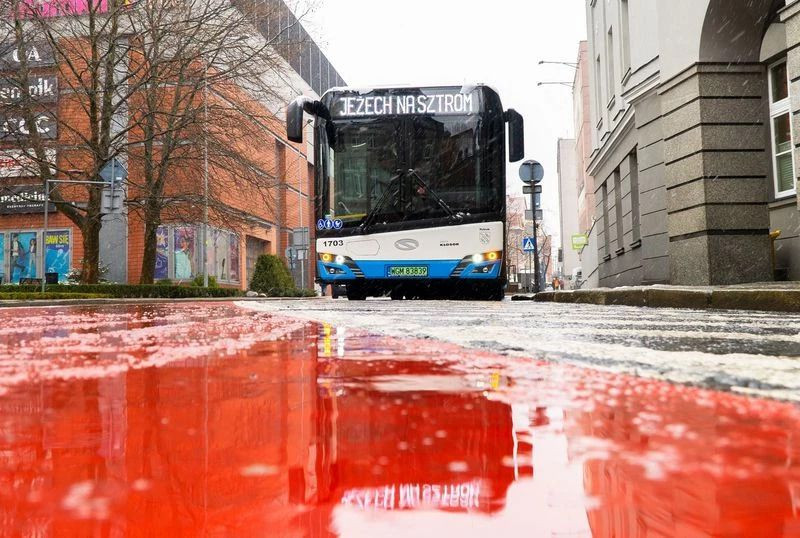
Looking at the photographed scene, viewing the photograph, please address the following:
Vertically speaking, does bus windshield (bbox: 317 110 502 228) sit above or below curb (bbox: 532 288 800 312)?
above

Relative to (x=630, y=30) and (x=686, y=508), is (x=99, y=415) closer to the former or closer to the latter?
(x=686, y=508)

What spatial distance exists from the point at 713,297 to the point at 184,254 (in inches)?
1080

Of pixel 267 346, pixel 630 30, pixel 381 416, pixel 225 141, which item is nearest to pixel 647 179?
pixel 630 30

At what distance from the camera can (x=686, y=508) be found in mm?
507

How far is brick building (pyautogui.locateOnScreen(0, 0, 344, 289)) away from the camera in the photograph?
19.2 metres

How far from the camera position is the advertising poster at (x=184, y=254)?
30203 mm

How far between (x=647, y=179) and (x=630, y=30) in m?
3.82

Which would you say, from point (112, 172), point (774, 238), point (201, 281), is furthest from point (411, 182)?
point (201, 281)

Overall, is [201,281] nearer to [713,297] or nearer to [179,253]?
[179,253]

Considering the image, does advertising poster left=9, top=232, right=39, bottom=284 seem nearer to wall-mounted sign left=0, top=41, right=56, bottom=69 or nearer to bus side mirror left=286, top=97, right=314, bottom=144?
Answer: wall-mounted sign left=0, top=41, right=56, bottom=69

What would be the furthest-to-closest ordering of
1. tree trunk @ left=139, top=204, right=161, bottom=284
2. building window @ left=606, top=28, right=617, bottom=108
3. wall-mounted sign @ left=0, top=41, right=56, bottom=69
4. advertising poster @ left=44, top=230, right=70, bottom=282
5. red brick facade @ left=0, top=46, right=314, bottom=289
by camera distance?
advertising poster @ left=44, top=230, right=70, bottom=282 → tree trunk @ left=139, top=204, right=161, bottom=284 → red brick facade @ left=0, top=46, right=314, bottom=289 → building window @ left=606, top=28, right=617, bottom=108 → wall-mounted sign @ left=0, top=41, right=56, bottom=69

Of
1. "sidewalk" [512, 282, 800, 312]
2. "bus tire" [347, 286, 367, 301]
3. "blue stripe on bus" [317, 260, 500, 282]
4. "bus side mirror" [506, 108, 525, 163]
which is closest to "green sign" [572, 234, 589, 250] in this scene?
"bus side mirror" [506, 108, 525, 163]

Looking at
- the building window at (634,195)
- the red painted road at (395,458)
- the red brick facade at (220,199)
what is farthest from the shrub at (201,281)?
the red painted road at (395,458)

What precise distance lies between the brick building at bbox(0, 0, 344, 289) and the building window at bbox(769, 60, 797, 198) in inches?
479
